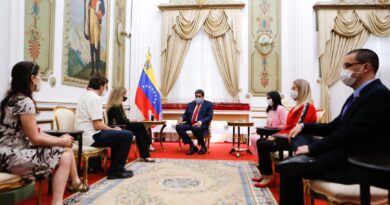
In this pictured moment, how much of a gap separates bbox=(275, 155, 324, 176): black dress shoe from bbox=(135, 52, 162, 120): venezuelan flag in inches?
176

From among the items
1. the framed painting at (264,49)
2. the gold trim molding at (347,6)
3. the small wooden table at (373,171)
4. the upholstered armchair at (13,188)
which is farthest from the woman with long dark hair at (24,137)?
the gold trim molding at (347,6)

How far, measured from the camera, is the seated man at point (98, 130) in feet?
10.8

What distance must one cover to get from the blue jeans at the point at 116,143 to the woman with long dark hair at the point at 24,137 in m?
1.23

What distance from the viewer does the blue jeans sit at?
3334 millimetres

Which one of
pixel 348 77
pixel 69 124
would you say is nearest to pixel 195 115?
pixel 69 124

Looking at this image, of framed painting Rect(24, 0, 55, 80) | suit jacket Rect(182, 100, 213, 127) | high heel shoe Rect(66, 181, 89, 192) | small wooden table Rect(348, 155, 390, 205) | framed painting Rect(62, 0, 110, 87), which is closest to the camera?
small wooden table Rect(348, 155, 390, 205)

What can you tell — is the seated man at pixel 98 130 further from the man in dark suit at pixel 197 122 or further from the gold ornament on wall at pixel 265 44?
the gold ornament on wall at pixel 265 44

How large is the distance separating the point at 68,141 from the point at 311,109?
2334 mm

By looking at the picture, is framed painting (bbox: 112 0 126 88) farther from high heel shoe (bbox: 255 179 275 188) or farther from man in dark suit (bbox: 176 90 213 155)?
high heel shoe (bbox: 255 179 275 188)

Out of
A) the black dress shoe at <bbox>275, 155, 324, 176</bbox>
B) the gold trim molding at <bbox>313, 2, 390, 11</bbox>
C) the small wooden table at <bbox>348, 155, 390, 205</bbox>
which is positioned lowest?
the black dress shoe at <bbox>275, 155, 324, 176</bbox>

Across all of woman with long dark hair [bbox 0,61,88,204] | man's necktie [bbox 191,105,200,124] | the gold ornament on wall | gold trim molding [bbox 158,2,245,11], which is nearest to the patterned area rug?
woman with long dark hair [bbox 0,61,88,204]

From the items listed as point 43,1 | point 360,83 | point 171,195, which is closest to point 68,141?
point 171,195

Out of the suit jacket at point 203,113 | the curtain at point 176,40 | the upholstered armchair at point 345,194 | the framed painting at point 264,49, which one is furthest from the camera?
the curtain at point 176,40

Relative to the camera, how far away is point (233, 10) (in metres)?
7.61
